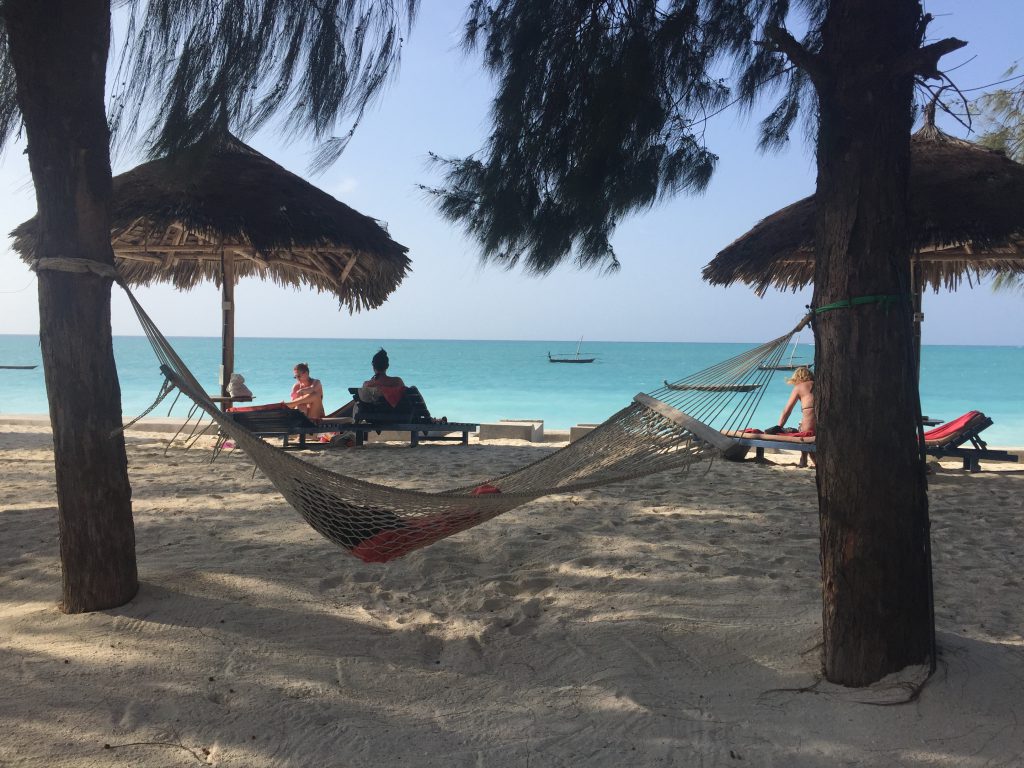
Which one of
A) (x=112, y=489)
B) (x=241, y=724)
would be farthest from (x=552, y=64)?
(x=241, y=724)

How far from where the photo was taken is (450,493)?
6.81ft

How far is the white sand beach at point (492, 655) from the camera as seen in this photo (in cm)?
155

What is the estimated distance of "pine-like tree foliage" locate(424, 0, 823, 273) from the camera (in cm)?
218

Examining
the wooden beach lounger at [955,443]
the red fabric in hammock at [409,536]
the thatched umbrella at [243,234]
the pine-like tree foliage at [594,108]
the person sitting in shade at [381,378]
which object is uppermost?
the thatched umbrella at [243,234]

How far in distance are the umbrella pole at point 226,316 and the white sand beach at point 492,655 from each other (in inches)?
127

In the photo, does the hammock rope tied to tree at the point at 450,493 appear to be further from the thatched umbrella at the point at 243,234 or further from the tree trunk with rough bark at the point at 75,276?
the thatched umbrella at the point at 243,234

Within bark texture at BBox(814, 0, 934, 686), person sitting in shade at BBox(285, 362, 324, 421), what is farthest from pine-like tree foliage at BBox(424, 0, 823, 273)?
person sitting in shade at BBox(285, 362, 324, 421)

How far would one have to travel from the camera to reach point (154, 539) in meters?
2.97

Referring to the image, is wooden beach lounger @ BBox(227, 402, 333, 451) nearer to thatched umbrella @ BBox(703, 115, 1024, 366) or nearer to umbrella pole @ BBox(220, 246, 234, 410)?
umbrella pole @ BBox(220, 246, 234, 410)

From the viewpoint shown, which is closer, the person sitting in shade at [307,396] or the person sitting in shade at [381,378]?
the person sitting in shade at [307,396]

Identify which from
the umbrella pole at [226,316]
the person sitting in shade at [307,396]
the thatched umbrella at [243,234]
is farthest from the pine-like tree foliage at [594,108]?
the umbrella pole at [226,316]

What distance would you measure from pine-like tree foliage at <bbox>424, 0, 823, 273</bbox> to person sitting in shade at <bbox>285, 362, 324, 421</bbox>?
3789 mm

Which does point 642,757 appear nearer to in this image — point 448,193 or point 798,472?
point 448,193

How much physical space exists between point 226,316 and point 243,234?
3.75 feet
